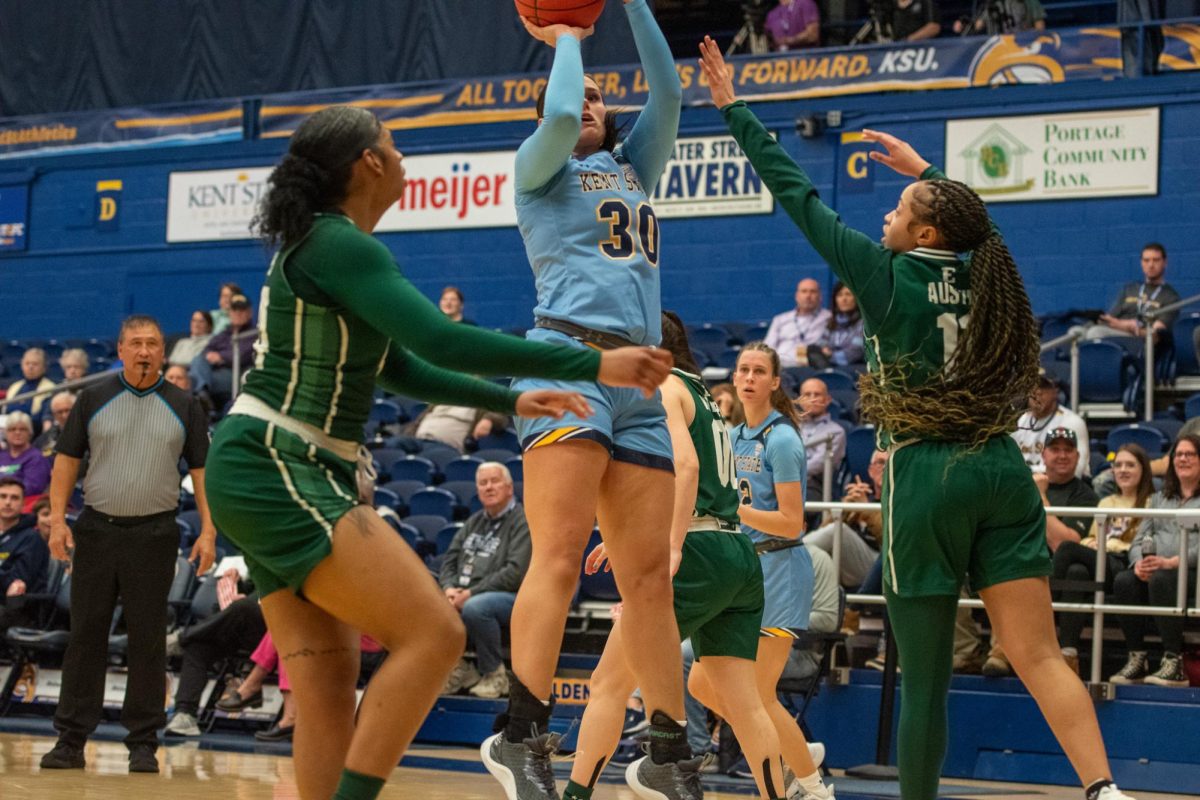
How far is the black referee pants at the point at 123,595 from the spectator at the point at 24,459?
18.0ft

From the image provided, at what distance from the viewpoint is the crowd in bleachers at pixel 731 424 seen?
8.47m

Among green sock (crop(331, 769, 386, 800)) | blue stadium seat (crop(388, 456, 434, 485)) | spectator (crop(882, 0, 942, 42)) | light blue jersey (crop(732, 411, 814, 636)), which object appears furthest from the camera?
spectator (crop(882, 0, 942, 42))

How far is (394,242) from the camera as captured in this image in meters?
16.3

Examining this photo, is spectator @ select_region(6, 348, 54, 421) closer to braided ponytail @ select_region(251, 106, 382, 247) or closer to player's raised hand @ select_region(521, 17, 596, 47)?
player's raised hand @ select_region(521, 17, 596, 47)

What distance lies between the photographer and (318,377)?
3582 millimetres

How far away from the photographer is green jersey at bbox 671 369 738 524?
5484 mm

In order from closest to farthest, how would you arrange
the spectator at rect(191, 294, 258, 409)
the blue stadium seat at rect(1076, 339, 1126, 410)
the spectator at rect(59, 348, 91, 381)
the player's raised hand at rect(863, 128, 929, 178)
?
the player's raised hand at rect(863, 128, 929, 178)
the blue stadium seat at rect(1076, 339, 1126, 410)
the spectator at rect(191, 294, 258, 409)
the spectator at rect(59, 348, 91, 381)

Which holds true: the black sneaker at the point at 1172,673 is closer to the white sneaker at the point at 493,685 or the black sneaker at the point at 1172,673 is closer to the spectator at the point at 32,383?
the white sneaker at the point at 493,685

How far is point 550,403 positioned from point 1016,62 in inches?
429

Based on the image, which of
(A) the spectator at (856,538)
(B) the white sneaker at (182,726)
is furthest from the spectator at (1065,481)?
(B) the white sneaker at (182,726)

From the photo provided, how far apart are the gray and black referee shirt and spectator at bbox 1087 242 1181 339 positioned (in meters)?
6.95

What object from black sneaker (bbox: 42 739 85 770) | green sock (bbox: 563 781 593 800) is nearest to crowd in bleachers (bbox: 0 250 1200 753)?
black sneaker (bbox: 42 739 85 770)

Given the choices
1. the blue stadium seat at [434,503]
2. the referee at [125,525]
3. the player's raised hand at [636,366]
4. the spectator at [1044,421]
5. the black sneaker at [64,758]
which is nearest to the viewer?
the player's raised hand at [636,366]

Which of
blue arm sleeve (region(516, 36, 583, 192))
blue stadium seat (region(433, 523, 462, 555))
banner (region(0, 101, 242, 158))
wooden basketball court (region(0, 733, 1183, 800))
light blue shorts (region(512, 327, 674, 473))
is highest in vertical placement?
banner (region(0, 101, 242, 158))
